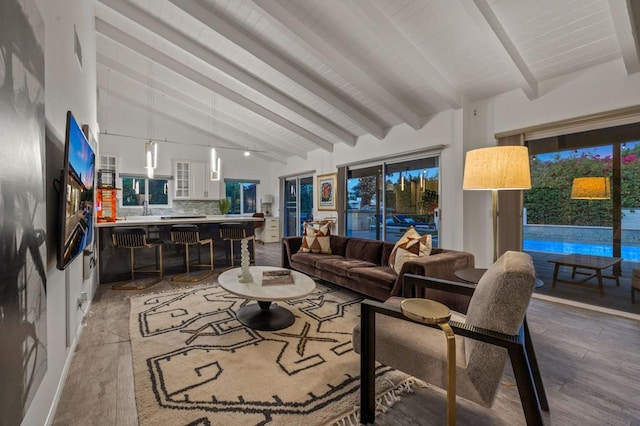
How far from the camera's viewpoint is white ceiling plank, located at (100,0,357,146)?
3.62 meters

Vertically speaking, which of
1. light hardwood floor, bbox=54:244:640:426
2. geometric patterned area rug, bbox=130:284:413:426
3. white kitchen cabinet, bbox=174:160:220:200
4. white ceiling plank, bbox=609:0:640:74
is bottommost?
light hardwood floor, bbox=54:244:640:426

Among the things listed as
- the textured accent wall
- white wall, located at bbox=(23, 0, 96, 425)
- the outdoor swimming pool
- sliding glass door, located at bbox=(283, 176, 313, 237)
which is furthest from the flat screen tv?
sliding glass door, located at bbox=(283, 176, 313, 237)

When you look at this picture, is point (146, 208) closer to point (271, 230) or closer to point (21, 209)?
point (271, 230)

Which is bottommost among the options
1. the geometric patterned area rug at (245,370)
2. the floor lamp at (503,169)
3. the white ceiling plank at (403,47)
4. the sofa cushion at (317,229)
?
the geometric patterned area rug at (245,370)

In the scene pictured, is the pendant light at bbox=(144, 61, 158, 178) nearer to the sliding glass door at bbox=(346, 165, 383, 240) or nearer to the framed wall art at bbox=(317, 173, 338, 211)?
the framed wall art at bbox=(317, 173, 338, 211)

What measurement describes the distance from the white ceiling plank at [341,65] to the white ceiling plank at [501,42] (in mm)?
1399

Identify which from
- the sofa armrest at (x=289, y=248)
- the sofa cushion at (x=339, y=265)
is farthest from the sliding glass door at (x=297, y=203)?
the sofa cushion at (x=339, y=265)

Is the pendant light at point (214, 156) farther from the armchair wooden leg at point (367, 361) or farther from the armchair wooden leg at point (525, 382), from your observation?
the armchair wooden leg at point (525, 382)

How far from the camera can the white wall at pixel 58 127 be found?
1.42m

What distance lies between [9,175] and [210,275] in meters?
4.10

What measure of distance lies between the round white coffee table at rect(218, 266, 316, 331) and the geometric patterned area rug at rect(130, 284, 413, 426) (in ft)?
0.29

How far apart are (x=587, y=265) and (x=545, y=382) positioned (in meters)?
2.15

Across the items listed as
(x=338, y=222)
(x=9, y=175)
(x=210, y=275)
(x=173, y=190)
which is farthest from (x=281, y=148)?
(x=9, y=175)

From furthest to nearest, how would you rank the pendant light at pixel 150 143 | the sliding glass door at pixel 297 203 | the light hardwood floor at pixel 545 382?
the sliding glass door at pixel 297 203
the pendant light at pixel 150 143
the light hardwood floor at pixel 545 382
